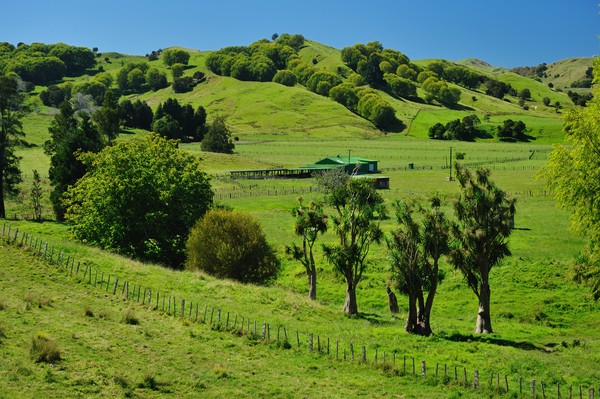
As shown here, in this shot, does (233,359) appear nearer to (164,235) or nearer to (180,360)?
(180,360)

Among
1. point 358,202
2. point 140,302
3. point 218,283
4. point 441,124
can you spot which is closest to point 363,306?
point 358,202

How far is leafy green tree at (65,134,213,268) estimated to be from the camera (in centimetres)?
5494

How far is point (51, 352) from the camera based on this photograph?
76.2ft

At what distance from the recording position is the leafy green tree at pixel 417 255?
36.2m

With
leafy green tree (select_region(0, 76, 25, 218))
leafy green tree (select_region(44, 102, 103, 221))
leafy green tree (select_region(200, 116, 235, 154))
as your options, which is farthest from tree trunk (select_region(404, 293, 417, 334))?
leafy green tree (select_region(200, 116, 235, 154))

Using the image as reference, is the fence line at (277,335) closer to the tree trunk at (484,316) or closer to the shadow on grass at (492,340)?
the shadow on grass at (492,340)

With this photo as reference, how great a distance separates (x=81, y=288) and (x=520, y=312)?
29491mm

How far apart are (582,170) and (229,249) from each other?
30237 mm

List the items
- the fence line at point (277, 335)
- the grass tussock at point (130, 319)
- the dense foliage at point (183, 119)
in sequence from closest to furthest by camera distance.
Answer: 1. the fence line at point (277, 335)
2. the grass tussock at point (130, 319)
3. the dense foliage at point (183, 119)

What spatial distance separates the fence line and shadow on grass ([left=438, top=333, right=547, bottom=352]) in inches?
232

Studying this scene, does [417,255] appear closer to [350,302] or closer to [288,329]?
[350,302]

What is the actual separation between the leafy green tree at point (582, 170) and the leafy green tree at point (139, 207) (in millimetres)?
36488

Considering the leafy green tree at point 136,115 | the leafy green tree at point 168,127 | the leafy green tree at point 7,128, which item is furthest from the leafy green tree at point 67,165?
the leafy green tree at point 136,115

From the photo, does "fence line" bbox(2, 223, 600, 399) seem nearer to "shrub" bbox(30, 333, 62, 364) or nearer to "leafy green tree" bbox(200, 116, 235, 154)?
"shrub" bbox(30, 333, 62, 364)
